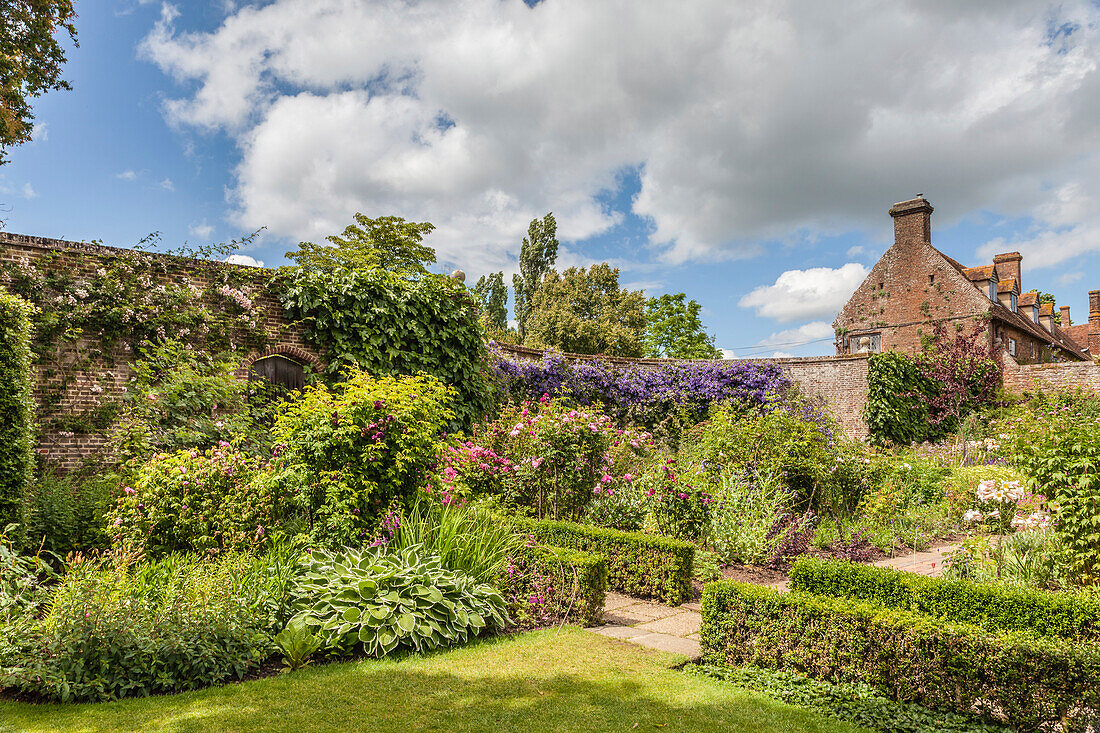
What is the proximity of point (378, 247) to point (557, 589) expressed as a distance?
20112 mm

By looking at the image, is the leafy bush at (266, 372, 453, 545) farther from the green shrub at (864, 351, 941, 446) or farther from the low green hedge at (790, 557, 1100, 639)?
the green shrub at (864, 351, 941, 446)

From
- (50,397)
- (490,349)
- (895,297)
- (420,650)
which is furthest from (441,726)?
(895,297)

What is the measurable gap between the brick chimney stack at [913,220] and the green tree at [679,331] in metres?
10.8

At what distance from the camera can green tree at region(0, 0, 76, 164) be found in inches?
429

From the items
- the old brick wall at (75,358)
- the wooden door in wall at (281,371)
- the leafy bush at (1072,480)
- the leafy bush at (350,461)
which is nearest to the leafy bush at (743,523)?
the leafy bush at (1072,480)

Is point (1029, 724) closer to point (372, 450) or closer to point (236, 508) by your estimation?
point (372, 450)

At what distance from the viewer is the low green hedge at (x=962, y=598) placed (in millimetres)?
3807

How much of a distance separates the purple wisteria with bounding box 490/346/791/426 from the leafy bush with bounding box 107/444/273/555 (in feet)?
27.3

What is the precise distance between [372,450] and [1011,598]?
15.9 ft

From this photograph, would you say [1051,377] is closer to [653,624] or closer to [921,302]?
[921,302]

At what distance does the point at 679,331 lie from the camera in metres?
32.6

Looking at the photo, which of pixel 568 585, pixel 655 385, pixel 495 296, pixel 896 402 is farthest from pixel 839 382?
pixel 495 296

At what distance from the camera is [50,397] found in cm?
833

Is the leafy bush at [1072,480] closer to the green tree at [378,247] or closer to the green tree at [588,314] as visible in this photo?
the green tree at [378,247]
